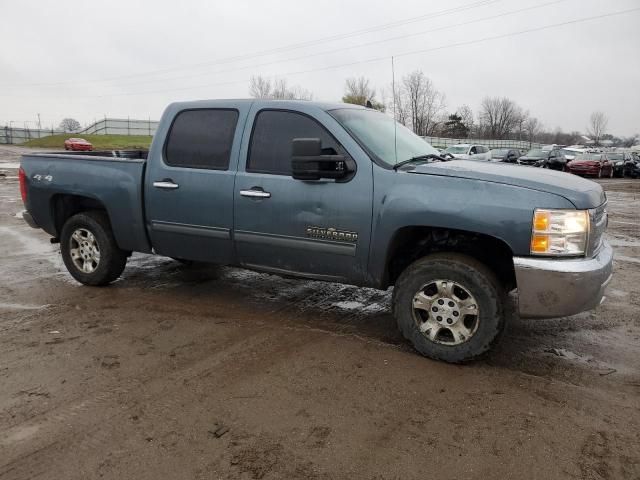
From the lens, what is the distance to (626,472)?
8.67 feet

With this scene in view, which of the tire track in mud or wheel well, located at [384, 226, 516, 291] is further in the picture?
wheel well, located at [384, 226, 516, 291]

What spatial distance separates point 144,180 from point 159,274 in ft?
5.55

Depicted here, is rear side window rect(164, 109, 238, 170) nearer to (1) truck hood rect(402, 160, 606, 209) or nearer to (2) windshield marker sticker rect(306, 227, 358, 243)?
(2) windshield marker sticker rect(306, 227, 358, 243)

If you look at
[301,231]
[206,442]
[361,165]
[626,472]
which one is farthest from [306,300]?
[626,472]

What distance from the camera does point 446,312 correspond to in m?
3.89

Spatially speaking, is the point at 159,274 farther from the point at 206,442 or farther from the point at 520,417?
the point at 520,417

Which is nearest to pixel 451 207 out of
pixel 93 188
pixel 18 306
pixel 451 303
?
pixel 451 303

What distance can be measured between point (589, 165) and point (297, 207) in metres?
29.3

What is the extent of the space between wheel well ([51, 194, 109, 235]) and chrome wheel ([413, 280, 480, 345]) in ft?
12.4

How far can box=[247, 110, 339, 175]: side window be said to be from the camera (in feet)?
14.5

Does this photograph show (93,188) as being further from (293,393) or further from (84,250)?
(293,393)

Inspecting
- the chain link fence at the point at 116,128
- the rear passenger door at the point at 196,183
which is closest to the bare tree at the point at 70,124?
the chain link fence at the point at 116,128

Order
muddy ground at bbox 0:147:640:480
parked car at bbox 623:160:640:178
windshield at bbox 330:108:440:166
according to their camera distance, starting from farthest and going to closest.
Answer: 1. parked car at bbox 623:160:640:178
2. windshield at bbox 330:108:440:166
3. muddy ground at bbox 0:147:640:480

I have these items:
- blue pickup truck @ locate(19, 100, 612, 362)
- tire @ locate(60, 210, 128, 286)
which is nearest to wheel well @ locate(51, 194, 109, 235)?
tire @ locate(60, 210, 128, 286)
